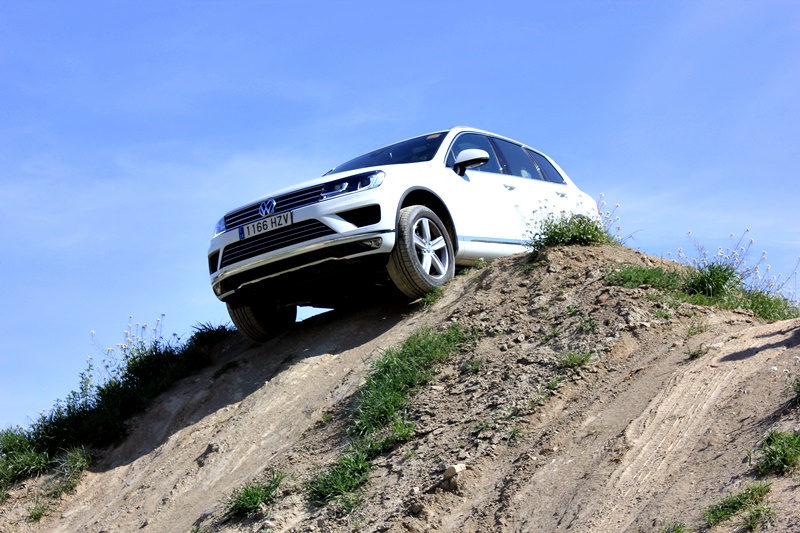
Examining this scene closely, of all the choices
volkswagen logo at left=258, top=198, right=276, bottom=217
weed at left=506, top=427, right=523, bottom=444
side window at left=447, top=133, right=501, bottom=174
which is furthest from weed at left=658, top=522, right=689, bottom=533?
side window at left=447, top=133, right=501, bottom=174

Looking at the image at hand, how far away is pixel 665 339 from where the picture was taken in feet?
20.4

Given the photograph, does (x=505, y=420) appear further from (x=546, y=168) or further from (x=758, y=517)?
(x=546, y=168)

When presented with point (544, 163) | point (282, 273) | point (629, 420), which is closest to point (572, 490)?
point (629, 420)

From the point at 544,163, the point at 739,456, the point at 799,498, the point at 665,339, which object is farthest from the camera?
the point at 544,163

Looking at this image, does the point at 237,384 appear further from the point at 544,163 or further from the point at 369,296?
the point at 544,163

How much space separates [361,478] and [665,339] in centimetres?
233

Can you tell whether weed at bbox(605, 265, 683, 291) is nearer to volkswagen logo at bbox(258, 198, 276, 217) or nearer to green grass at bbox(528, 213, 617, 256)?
green grass at bbox(528, 213, 617, 256)

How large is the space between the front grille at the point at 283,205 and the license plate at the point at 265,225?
63mm

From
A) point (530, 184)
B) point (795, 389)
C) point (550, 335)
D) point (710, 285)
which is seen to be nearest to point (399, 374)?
point (550, 335)

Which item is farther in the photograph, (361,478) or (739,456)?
(361,478)

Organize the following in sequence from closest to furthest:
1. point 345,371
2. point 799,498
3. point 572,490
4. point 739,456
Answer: point 799,498, point 739,456, point 572,490, point 345,371

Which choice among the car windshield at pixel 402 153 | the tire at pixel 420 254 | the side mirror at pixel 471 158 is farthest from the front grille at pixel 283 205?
the side mirror at pixel 471 158

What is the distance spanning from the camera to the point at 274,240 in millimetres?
7887

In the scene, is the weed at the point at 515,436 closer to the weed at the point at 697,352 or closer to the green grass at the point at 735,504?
the weed at the point at 697,352
